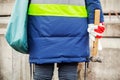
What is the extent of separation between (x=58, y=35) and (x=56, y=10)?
234mm

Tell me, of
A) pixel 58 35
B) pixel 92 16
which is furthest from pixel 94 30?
pixel 58 35

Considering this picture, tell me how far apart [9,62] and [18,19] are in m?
3.04

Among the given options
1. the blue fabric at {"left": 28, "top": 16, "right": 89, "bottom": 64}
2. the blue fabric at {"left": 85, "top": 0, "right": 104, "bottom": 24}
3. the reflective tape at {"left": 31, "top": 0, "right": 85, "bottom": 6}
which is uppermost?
the reflective tape at {"left": 31, "top": 0, "right": 85, "bottom": 6}

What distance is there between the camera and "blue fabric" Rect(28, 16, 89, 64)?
142 inches

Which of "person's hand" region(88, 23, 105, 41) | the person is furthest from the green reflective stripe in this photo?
"person's hand" region(88, 23, 105, 41)

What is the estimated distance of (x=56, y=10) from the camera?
363 cm

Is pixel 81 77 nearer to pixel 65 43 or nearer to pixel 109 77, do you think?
pixel 109 77

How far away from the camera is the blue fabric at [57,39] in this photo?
360cm

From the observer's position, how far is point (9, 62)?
668 centimetres

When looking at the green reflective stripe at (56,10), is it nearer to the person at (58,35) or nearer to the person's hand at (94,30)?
the person at (58,35)

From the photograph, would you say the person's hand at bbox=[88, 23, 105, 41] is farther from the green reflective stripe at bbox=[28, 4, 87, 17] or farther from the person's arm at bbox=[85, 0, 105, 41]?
the green reflective stripe at bbox=[28, 4, 87, 17]

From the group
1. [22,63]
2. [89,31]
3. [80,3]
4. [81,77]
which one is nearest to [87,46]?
[89,31]

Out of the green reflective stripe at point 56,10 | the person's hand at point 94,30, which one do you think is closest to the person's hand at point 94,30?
the person's hand at point 94,30

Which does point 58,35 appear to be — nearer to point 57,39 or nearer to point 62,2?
point 57,39
